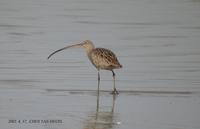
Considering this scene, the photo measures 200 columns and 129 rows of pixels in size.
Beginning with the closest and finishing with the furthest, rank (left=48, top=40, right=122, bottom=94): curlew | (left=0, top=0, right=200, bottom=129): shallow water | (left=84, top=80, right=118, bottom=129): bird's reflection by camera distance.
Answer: (left=84, top=80, right=118, bottom=129): bird's reflection → (left=0, top=0, right=200, bottom=129): shallow water → (left=48, top=40, right=122, bottom=94): curlew

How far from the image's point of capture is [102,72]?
14.9 m

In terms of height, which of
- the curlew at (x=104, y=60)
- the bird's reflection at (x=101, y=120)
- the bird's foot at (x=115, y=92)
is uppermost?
the curlew at (x=104, y=60)

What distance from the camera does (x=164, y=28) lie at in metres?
19.3

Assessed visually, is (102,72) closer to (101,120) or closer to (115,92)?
(115,92)

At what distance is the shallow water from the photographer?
11.8 meters

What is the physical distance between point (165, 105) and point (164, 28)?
276 inches

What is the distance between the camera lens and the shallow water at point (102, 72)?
11.8 m

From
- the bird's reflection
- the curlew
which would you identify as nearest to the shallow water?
the bird's reflection

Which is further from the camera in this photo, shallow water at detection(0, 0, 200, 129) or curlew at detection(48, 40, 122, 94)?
curlew at detection(48, 40, 122, 94)

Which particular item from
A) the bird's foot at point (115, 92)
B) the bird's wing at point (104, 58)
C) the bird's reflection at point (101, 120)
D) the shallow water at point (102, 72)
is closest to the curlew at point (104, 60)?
the bird's wing at point (104, 58)

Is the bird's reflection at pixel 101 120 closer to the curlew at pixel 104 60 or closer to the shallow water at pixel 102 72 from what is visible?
the shallow water at pixel 102 72

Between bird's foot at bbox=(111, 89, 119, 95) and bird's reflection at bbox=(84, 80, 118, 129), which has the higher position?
bird's foot at bbox=(111, 89, 119, 95)

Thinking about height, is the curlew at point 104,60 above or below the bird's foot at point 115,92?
above

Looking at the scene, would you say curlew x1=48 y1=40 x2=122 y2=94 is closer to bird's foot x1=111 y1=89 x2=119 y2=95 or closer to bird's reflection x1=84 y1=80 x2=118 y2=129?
bird's foot x1=111 y1=89 x2=119 y2=95
